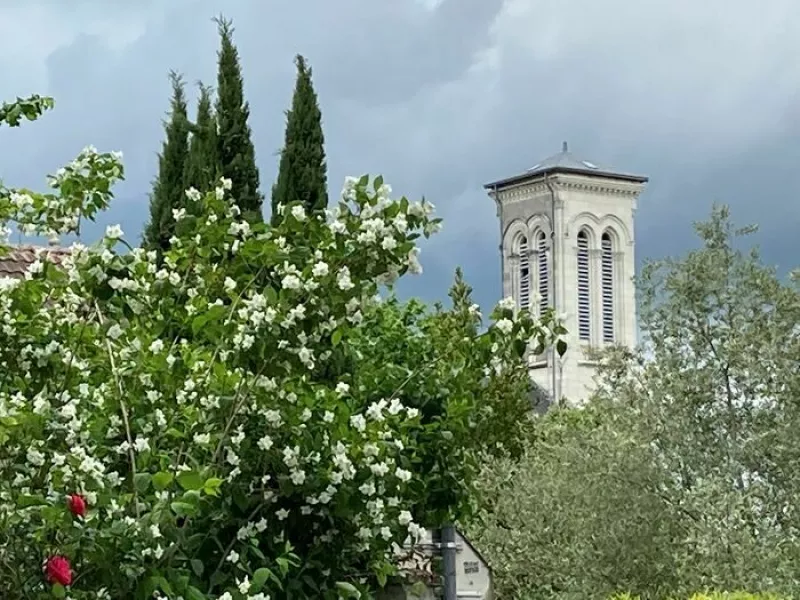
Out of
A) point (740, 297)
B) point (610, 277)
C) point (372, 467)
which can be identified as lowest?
point (372, 467)

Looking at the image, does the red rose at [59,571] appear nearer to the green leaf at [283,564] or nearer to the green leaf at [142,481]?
the green leaf at [142,481]

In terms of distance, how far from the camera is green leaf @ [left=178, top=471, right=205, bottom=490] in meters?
4.69

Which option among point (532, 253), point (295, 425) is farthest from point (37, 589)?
point (532, 253)

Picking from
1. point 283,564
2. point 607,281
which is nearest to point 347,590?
point 283,564

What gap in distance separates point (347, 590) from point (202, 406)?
0.92 m

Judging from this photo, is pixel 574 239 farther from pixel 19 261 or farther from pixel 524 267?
pixel 19 261

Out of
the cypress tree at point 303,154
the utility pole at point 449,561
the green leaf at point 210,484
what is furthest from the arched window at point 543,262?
the green leaf at point 210,484

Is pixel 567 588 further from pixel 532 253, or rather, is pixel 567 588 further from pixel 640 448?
pixel 532 253

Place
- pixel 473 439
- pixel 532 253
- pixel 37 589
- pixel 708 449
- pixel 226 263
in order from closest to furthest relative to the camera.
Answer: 1. pixel 37 589
2. pixel 226 263
3. pixel 473 439
4. pixel 708 449
5. pixel 532 253

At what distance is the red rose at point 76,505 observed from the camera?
4.61m

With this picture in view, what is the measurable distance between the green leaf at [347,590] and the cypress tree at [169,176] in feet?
36.0

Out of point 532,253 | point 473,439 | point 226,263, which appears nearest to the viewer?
point 226,263

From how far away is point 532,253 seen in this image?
73312mm

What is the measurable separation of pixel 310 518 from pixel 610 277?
70.8 m
